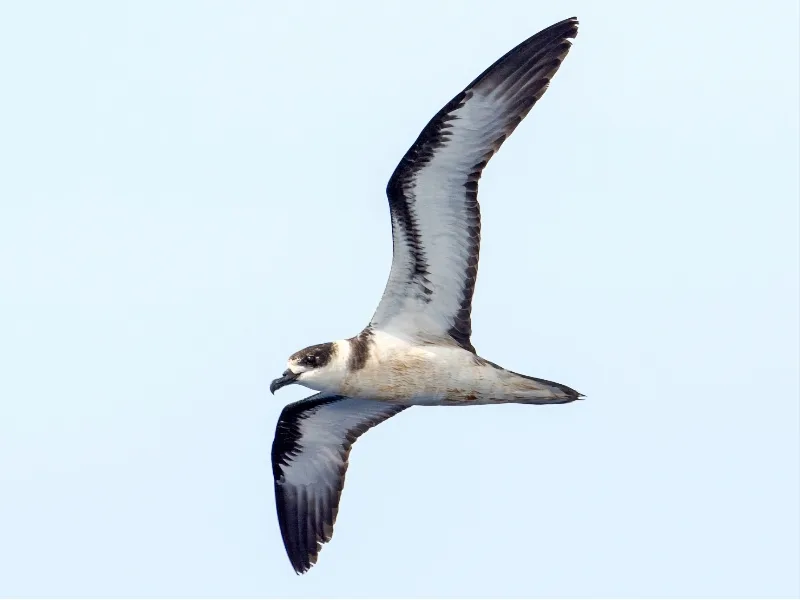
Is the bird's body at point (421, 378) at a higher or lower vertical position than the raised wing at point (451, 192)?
lower

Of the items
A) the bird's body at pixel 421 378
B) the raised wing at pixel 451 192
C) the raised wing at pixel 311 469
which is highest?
the raised wing at pixel 451 192

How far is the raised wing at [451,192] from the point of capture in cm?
2214

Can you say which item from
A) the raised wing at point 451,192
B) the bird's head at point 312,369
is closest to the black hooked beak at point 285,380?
the bird's head at point 312,369

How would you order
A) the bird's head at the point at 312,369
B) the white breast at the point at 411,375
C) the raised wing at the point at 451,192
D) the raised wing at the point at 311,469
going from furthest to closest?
the raised wing at the point at 311,469 → the white breast at the point at 411,375 → the bird's head at the point at 312,369 → the raised wing at the point at 451,192

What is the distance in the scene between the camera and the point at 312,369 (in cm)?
2262

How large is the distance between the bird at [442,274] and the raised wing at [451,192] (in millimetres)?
13

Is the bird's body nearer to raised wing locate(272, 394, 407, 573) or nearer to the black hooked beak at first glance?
the black hooked beak

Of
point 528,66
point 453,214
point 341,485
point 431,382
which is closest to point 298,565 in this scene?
point 341,485

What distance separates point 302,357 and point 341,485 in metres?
3.82

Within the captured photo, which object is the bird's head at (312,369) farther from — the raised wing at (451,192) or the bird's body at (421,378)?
the raised wing at (451,192)

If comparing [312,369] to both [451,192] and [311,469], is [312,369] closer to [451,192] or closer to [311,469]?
[451,192]

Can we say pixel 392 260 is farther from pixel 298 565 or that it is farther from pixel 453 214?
pixel 298 565

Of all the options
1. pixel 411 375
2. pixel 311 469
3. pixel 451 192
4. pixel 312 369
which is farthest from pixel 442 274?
pixel 311 469

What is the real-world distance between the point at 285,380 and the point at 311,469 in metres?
3.57
